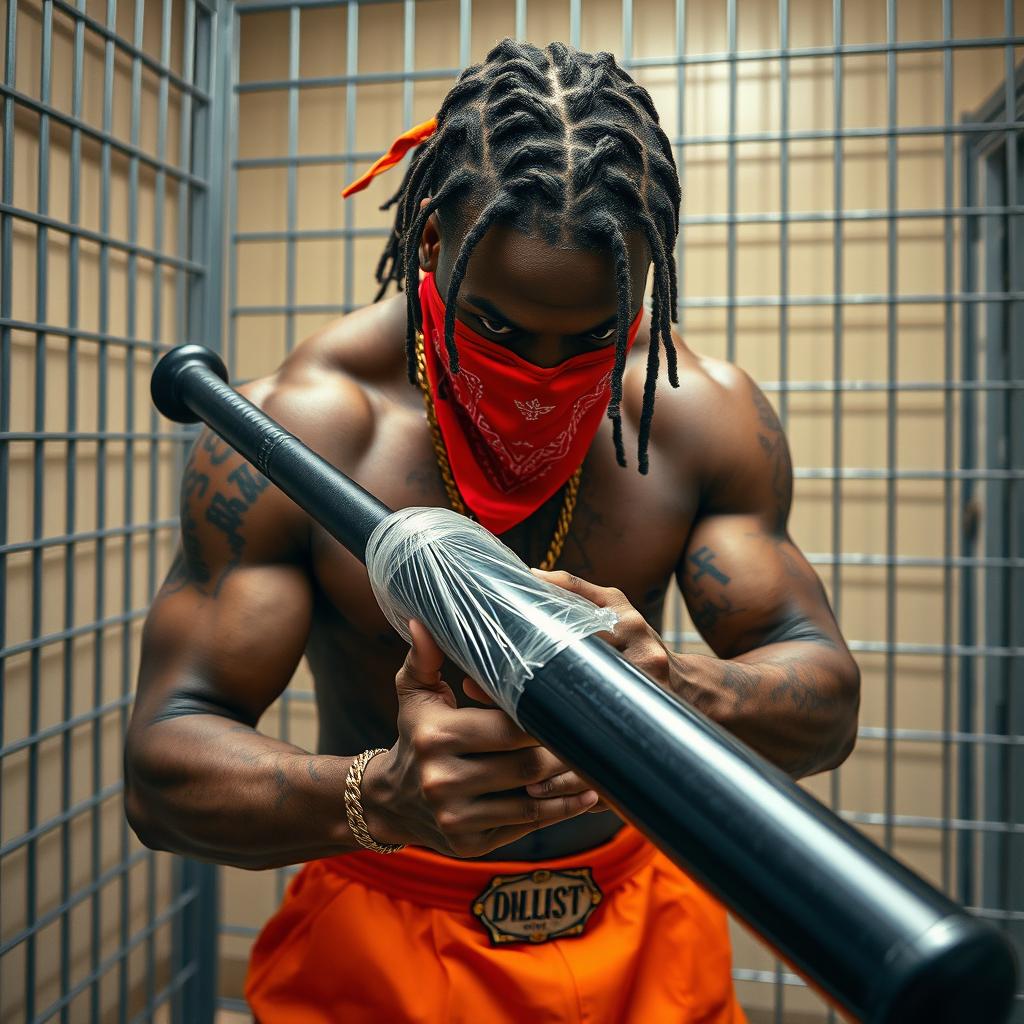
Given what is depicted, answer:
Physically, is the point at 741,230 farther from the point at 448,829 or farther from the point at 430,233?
the point at 448,829

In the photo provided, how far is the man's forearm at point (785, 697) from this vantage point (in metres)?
0.72

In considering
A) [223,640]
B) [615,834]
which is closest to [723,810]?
[223,640]

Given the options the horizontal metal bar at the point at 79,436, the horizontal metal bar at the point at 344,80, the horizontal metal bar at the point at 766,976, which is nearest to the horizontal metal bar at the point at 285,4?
the horizontal metal bar at the point at 344,80

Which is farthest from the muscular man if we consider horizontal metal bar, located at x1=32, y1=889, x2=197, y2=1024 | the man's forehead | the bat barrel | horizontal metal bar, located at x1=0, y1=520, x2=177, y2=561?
horizontal metal bar, located at x1=32, y1=889, x2=197, y2=1024

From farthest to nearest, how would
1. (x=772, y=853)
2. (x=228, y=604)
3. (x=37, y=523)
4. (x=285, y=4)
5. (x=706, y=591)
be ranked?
(x=285, y=4), (x=37, y=523), (x=706, y=591), (x=228, y=604), (x=772, y=853)

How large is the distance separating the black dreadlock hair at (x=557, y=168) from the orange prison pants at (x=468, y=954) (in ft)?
1.51

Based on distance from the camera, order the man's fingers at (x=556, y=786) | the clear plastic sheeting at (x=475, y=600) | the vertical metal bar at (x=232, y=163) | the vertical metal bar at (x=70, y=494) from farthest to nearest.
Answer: the vertical metal bar at (x=232, y=163) → the vertical metal bar at (x=70, y=494) → the man's fingers at (x=556, y=786) → the clear plastic sheeting at (x=475, y=600)

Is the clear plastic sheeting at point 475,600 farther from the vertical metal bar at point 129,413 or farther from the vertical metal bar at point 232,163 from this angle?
the vertical metal bar at point 232,163

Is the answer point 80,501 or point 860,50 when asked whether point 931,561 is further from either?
point 80,501

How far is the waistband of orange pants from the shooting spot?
0.91 meters

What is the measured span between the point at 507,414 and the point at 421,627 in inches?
12.2

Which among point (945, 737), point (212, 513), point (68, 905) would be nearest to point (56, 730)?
point (68, 905)

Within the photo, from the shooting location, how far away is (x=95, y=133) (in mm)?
1155

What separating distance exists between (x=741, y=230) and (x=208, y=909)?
1561 mm
